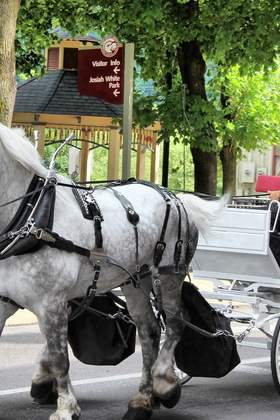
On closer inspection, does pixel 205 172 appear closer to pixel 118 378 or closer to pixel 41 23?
pixel 41 23

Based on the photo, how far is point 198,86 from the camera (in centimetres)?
1847

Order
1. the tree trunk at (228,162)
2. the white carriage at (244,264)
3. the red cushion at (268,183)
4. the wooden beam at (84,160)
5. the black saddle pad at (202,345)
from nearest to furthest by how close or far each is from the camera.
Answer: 1. the black saddle pad at (202,345)
2. the white carriage at (244,264)
3. the red cushion at (268,183)
4. the wooden beam at (84,160)
5. the tree trunk at (228,162)

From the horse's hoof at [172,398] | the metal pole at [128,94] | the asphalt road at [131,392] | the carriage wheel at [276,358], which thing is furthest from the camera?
the metal pole at [128,94]

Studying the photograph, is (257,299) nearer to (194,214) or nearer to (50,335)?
A: (194,214)

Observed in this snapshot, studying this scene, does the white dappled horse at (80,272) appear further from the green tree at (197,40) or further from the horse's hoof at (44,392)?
the green tree at (197,40)

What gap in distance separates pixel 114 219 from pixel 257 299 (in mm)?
1908

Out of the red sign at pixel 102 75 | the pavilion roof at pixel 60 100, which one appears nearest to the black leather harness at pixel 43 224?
the red sign at pixel 102 75

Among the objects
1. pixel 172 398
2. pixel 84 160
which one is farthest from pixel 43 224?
pixel 84 160

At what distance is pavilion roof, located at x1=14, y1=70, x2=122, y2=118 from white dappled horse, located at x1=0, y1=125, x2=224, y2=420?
42.1 ft

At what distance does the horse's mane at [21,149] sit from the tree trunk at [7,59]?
22.3 feet

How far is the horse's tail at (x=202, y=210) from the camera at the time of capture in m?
7.16

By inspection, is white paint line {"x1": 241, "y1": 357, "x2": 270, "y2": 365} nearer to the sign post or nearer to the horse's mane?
the horse's mane

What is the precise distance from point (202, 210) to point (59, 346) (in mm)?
1956

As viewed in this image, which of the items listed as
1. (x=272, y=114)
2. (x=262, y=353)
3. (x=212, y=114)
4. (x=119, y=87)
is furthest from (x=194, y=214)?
(x=272, y=114)
